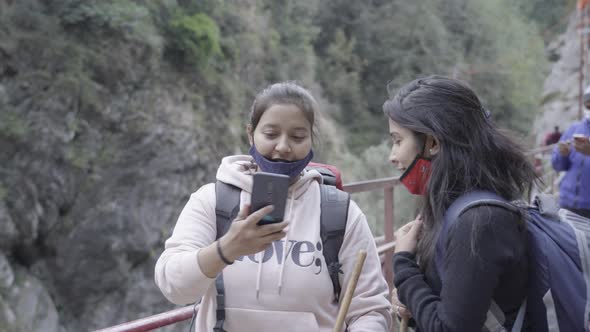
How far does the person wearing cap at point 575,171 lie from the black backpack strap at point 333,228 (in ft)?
10.6

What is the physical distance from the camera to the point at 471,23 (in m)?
27.9

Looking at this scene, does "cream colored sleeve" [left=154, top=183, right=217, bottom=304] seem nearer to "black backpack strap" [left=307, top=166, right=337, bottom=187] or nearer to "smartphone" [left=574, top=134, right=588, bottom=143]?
"black backpack strap" [left=307, top=166, right=337, bottom=187]

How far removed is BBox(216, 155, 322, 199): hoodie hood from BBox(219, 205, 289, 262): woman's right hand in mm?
295

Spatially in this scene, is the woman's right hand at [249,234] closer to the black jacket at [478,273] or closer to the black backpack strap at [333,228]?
the black backpack strap at [333,228]

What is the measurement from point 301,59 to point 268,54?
2.63 metres

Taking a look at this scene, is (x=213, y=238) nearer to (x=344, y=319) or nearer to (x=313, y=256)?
(x=313, y=256)

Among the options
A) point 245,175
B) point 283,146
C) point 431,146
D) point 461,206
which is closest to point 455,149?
point 431,146

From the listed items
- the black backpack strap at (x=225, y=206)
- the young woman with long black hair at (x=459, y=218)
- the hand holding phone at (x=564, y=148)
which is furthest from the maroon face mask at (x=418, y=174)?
the hand holding phone at (x=564, y=148)

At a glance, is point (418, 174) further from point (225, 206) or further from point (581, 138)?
point (581, 138)

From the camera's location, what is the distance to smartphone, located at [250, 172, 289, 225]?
1242mm

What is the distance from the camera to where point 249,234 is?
1.23 meters

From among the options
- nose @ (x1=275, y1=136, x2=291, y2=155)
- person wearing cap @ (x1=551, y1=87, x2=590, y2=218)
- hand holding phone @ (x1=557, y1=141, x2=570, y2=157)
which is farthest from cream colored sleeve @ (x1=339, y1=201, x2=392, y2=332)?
hand holding phone @ (x1=557, y1=141, x2=570, y2=157)

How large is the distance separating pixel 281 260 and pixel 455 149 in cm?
56

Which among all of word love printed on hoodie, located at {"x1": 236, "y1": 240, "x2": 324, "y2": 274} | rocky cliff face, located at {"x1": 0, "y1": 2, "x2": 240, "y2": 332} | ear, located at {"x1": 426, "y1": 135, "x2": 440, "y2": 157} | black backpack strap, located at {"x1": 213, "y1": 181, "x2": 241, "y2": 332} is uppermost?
ear, located at {"x1": 426, "y1": 135, "x2": 440, "y2": 157}
